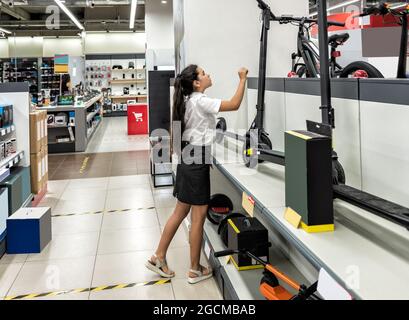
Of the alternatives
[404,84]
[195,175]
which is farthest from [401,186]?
[195,175]

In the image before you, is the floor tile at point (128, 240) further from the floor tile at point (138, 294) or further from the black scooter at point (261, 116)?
the black scooter at point (261, 116)

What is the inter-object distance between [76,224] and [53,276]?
4.72ft

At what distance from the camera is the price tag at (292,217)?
5.87 ft

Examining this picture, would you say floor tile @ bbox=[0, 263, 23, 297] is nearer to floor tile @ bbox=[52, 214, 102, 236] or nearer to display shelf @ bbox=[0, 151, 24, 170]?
floor tile @ bbox=[52, 214, 102, 236]

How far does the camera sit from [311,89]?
2.67 m

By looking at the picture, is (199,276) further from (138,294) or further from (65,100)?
(65,100)

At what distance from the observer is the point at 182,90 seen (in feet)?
10.2

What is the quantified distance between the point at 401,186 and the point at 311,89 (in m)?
1.05

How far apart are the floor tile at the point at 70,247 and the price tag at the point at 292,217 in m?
2.59

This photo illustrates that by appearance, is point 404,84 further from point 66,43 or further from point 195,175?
point 66,43

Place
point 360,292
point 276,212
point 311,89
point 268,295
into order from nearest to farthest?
1. point 360,292
2. point 276,212
3. point 268,295
4. point 311,89

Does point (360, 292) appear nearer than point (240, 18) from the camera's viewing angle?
Yes

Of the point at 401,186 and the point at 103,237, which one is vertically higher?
the point at 401,186

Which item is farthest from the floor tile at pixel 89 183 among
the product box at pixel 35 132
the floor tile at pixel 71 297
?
the floor tile at pixel 71 297
